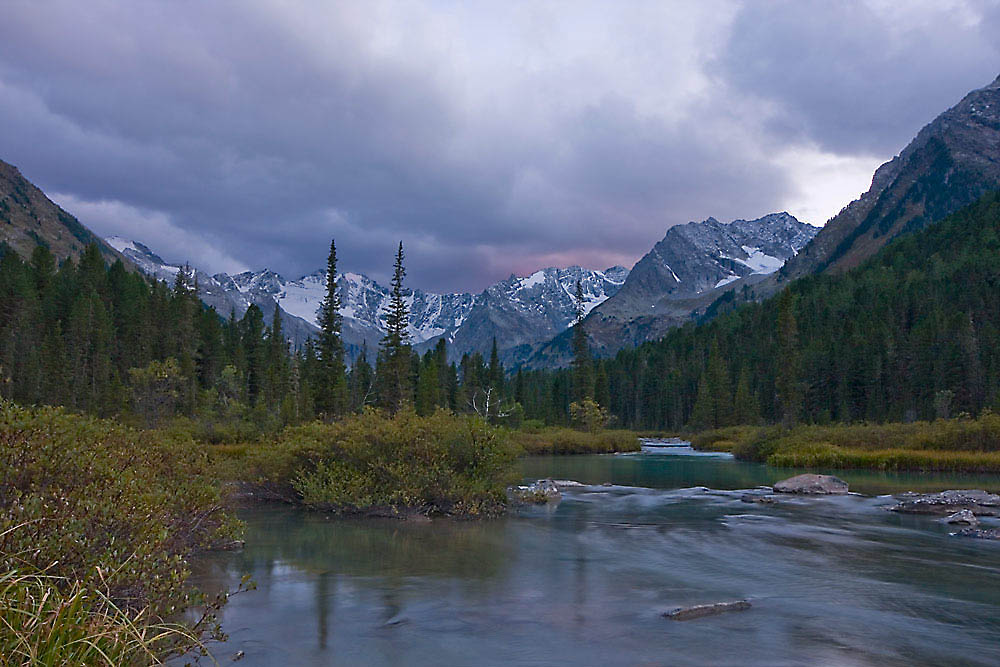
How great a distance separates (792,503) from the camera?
33719 millimetres

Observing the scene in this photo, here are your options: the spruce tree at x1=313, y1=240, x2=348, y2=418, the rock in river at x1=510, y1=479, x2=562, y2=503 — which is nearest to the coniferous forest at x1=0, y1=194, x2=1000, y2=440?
the spruce tree at x1=313, y1=240, x2=348, y2=418

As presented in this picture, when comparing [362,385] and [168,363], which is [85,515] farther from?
[362,385]

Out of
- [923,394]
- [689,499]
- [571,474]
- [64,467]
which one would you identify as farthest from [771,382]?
[64,467]

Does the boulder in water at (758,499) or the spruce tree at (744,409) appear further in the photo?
the spruce tree at (744,409)

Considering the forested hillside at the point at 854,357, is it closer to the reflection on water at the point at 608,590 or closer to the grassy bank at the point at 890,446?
the grassy bank at the point at 890,446

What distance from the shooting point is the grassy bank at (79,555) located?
20.5ft

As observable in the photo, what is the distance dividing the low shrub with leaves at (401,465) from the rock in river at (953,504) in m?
17.9

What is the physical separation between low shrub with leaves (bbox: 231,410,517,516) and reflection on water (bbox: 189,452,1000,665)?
3.87 feet

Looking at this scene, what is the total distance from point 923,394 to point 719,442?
38.1 meters

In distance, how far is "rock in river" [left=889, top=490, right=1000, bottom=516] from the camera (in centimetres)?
2877

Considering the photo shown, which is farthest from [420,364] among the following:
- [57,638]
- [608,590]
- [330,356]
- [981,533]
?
[57,638]

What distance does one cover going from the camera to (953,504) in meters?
29.6

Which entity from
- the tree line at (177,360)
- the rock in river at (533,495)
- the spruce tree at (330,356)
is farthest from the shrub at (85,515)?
the spruce tree at (330,356)

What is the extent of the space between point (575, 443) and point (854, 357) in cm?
6244
